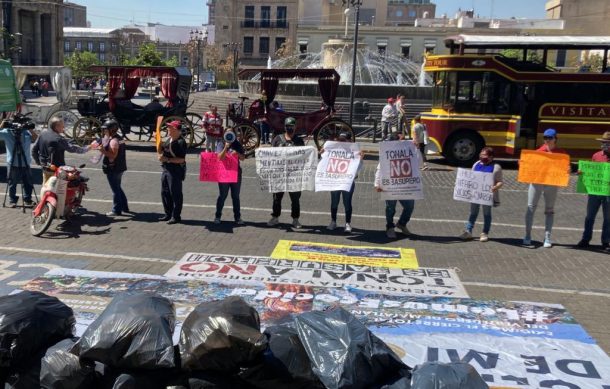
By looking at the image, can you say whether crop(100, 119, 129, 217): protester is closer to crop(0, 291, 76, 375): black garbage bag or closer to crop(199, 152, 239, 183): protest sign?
crop(199, 152, 239, 183): protest sign

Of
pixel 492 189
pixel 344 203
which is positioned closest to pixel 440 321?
pixel 492 189

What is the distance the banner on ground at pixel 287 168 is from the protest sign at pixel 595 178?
4150 mm

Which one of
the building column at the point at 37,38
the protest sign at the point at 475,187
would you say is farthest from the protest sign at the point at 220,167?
the building column at the point at 37,38

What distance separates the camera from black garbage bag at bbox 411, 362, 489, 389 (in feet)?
12.1

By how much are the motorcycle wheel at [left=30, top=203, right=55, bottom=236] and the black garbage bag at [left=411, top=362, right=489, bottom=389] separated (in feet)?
23.5

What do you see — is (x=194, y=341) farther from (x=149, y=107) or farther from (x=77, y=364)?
(x=149, y=107)

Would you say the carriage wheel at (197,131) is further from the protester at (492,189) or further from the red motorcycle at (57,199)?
the protester at (492,189)

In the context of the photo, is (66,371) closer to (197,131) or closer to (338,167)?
(338,167)

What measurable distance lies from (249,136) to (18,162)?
28.0ft

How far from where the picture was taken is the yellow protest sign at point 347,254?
8.54 m

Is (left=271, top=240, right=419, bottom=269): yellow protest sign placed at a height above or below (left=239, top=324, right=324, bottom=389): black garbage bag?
below

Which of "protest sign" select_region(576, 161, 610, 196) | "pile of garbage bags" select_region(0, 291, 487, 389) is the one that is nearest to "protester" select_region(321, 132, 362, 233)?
"protest sign" select_region(576, 161, 610, 196)

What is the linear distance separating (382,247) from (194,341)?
5.80 m

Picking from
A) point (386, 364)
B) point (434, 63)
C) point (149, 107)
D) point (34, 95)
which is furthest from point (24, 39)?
point (386, 364)
